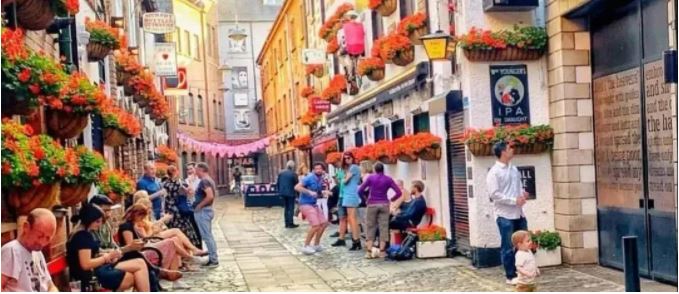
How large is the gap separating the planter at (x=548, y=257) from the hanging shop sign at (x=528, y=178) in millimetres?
698

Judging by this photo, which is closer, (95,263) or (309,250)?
(95,263)

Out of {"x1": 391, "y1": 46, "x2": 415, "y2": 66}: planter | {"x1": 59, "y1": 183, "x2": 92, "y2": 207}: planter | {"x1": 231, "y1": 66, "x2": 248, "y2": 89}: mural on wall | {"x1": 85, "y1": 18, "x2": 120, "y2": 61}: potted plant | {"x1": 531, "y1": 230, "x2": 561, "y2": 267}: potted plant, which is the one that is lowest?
{"x1": 531, "y1": 230, "x2": 561, "y2": 267}: potted plant

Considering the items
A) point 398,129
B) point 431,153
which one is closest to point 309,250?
point 431,153

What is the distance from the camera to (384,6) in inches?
602

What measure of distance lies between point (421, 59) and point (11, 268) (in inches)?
351

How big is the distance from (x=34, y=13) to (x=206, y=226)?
6.02 m

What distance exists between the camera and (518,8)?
10375mm

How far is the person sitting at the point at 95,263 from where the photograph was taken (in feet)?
23.5

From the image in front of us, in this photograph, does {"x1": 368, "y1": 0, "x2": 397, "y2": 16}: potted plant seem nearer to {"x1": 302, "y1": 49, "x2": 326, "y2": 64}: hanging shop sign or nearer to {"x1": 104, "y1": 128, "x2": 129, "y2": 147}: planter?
{"x1": 104, "y1": 128, "x2": 129, "y2": 147}: planter

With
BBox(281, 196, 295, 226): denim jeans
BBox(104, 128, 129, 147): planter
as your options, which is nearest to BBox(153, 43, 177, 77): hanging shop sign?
BBox(281, 196, 295, 226): denim jeans

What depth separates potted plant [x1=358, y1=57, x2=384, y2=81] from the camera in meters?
15.7

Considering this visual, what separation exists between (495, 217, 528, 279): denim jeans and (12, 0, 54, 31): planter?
15.7 feet

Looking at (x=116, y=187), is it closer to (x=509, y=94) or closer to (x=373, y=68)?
(x=509, y=94)

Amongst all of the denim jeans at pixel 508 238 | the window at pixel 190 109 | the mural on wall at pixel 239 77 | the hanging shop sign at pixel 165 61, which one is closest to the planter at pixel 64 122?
the denim jeans at pixel 508 238
